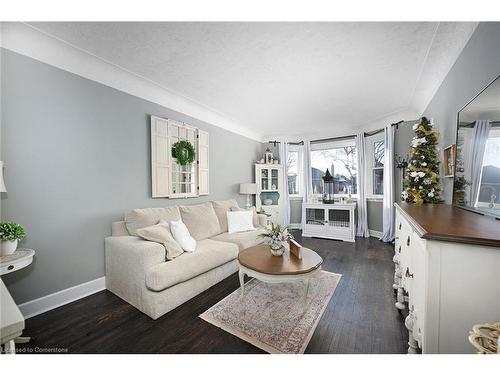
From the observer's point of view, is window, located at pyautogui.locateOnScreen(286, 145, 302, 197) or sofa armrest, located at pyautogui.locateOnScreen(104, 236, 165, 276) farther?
window, located at pyautogui.locateOnScreen(286, 145, 302, 197)

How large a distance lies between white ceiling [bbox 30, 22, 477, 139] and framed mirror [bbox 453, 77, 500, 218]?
84cm

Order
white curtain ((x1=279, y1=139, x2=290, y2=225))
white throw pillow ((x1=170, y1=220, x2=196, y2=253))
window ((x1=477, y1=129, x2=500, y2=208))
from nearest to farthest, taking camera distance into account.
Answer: window ((x1=477, y1=129, x2=500, y2=208)), white throw pillow ((x1=170, y1=220, x2=196, y2=253)), white curtain ((x1=279, y1=139, x2=290, y2=225))

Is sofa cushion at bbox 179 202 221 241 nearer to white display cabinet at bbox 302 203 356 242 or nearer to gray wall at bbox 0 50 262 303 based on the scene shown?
gray wall at bbox 0 50 262 303

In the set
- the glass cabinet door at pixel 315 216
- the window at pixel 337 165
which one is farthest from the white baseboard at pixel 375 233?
the glass cabinet door at pixel 315 216

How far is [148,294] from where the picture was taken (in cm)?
185

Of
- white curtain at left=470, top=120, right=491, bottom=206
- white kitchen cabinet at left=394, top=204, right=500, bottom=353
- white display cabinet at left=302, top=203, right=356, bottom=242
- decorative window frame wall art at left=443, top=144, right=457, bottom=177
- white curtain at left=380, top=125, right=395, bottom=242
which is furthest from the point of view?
white display cabinet at left=302, top=203, right=356, bottom=242

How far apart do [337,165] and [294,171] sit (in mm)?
1101

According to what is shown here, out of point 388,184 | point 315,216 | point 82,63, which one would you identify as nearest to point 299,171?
point 315,216

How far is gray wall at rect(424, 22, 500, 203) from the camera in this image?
1462 millimetres

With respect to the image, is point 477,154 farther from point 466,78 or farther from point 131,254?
point 131,254

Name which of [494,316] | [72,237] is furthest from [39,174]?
[494,316]

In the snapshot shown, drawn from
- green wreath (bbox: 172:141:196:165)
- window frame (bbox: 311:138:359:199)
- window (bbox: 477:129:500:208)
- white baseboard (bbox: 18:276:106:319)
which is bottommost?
white baseboard (bbox: 18:276:106:319)

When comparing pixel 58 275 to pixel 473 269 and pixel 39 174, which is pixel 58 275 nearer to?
pixel 39 174

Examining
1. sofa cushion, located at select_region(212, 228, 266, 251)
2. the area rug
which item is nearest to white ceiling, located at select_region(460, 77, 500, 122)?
the area rug
